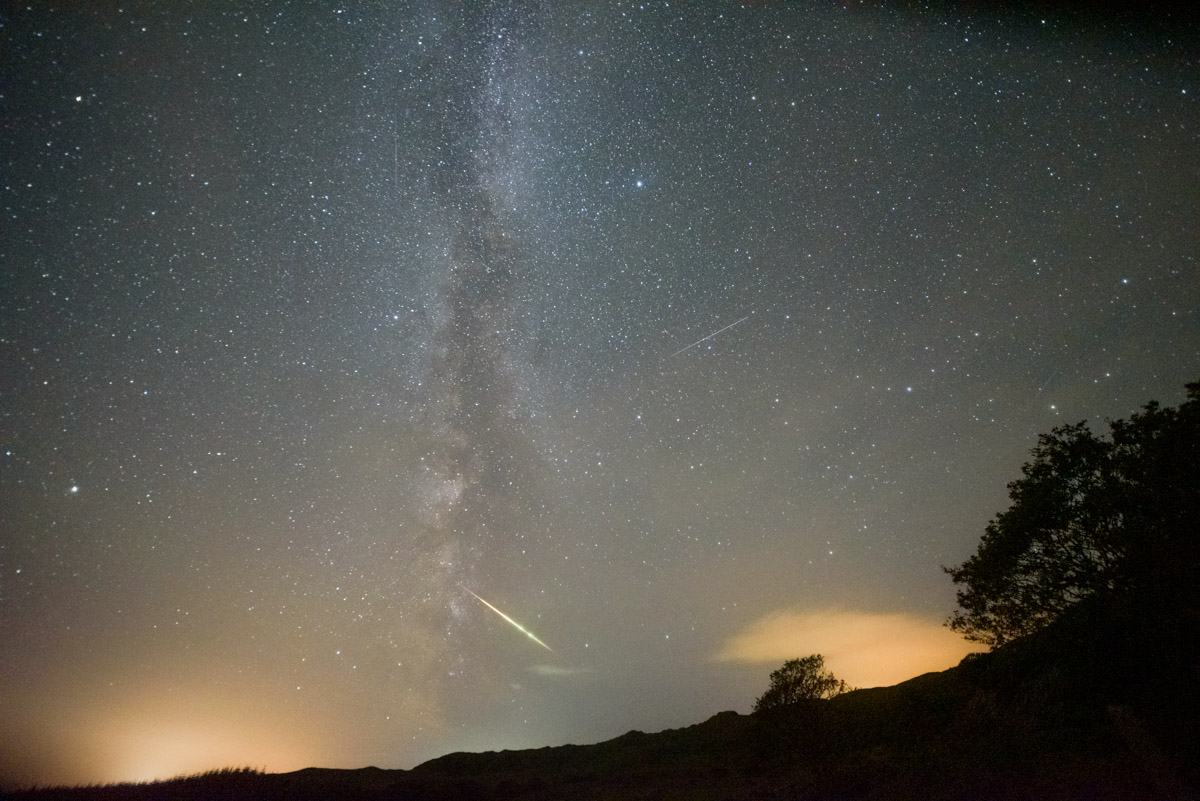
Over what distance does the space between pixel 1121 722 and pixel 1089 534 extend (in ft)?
16.7

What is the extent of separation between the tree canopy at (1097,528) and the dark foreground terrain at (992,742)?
Answer: 844 mm

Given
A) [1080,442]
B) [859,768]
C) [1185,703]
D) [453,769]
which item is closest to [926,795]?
[859,768]

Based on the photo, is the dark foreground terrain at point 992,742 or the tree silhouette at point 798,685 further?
the tree silhouette at point 798,685

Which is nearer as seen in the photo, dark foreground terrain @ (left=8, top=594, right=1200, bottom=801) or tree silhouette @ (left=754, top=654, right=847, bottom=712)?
dark foreground terrain @ (left=8, top=594, right=1200, bottom=801)

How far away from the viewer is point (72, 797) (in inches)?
621

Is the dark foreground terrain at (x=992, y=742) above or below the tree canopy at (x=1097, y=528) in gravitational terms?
below

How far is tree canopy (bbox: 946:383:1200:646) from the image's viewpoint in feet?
36.5

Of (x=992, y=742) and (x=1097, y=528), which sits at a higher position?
(x=1097, y=528)

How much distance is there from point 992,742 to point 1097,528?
20.8 feet

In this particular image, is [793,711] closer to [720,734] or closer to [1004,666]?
[1004,666]

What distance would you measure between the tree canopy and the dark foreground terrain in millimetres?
844

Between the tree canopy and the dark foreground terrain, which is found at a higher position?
the tree canopy

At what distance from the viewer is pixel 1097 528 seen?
1321 centimetres

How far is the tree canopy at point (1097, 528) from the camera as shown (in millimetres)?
11117
